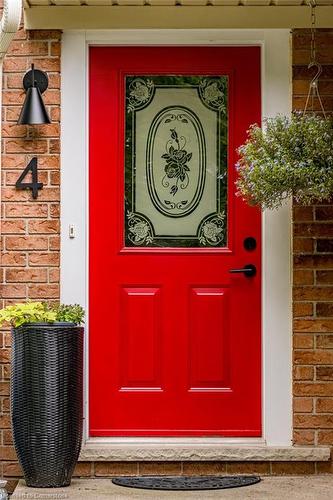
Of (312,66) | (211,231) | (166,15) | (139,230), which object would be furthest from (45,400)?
(312,66)

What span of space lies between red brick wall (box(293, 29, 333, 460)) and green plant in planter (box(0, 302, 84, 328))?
50.4 inches

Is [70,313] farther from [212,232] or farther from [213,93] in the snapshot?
[213,93]

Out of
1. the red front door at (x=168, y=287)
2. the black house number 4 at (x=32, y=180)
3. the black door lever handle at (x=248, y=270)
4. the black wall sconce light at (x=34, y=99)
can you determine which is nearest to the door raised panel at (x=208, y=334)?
the red front door at (x=168, y=287)

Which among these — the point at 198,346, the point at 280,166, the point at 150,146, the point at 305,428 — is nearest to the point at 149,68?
the point at 150,146

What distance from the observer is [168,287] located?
6184 mm

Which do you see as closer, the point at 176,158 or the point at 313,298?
the point at 313,298

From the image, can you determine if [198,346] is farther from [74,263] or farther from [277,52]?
[277,52]

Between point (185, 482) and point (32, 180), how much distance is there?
191 cm

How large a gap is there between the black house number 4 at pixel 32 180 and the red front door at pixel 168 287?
1.09 feet

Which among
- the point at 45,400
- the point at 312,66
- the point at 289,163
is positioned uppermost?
the point at 312,66

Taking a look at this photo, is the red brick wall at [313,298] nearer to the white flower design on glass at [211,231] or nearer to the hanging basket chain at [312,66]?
the hanging basket chain at [312,66]

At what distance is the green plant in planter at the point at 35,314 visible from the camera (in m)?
5.68

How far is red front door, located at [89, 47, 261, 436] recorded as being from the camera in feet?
20.3

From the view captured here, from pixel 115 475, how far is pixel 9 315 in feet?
3.68
